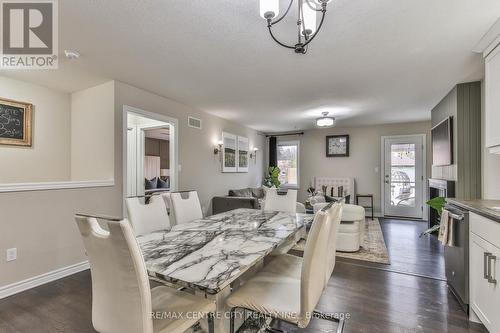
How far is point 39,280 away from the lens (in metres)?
2.72

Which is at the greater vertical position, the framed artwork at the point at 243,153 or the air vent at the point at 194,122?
the air vent at the point at 194,122

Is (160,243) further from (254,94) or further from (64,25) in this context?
(254,94)

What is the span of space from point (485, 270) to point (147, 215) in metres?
2.61

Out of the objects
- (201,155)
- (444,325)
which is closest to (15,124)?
(201,155)

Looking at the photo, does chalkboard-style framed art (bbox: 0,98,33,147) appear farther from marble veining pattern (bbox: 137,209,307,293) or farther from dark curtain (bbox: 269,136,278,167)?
dark curtain (bbox: 269,136,278,167)

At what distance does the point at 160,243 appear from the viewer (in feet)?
5.24

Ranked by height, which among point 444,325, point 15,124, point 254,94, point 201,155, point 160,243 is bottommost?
point 444,325

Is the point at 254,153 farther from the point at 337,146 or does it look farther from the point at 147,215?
the point at 147,215

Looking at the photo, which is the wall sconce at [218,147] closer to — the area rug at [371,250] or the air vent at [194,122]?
the air vent at [194,122]

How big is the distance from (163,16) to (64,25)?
89 cm

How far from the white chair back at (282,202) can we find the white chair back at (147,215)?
52.3 inches

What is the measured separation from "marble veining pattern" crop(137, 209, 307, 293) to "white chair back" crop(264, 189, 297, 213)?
2.26 feet

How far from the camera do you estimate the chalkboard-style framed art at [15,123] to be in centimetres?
314

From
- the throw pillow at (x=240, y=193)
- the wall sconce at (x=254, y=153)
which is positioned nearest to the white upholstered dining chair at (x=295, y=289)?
the throw pillow at (x=240, y=193)
